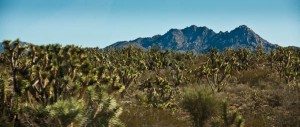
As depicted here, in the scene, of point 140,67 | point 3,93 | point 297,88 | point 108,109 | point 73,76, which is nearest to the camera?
point 108,109

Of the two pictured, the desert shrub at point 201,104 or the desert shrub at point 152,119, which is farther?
the desert shrub at point 152,119

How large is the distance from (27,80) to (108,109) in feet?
11.9

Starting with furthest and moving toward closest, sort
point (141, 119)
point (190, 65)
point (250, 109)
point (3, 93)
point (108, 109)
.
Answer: point (190, 65)
point (250, 109)
point (141, 119)
point (3, 93)
point (108, 109)

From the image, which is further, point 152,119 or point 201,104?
point 152,119

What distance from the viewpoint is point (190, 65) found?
5747 centimetres

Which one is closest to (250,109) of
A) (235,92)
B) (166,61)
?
(235,92)

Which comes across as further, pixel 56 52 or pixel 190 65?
pixel 190 65

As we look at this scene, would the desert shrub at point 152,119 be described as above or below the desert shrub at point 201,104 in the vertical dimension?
below

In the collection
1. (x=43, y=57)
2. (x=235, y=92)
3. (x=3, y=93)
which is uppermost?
(x=43, y=57)

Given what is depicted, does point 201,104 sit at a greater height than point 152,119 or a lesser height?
greater

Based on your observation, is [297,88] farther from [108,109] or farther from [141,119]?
[108,109]

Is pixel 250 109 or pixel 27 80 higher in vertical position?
pixel 27 80

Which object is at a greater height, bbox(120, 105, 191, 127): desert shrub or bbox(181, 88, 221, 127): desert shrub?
bbox(181, 88, 221, 127): desert shrub

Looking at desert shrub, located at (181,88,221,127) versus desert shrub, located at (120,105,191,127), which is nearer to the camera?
desert shrub, located at (181,88,221,127)
